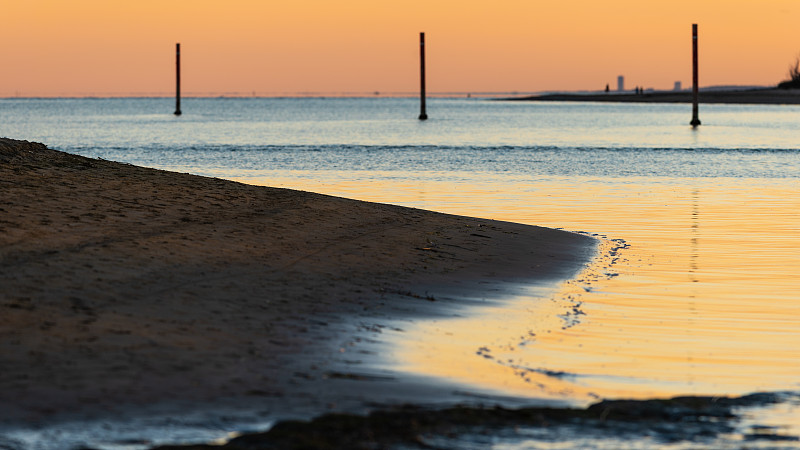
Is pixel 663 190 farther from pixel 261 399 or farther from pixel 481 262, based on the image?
A: pixel 261 399

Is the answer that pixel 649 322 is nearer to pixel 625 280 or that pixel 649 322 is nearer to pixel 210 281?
pixel 625 280

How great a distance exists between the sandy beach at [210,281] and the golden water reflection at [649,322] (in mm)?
544

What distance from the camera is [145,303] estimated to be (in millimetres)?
8609

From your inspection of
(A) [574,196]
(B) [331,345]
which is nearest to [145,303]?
(B) [331,345]

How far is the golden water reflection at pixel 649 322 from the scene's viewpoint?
7391 millimetres

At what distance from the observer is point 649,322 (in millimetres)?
9469

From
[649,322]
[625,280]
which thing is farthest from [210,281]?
[625,280]

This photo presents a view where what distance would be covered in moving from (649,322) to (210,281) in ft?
11.6

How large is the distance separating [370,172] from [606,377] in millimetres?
22734

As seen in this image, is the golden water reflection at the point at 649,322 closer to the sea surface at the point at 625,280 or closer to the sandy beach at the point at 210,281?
the sea surface at the point at 625,280

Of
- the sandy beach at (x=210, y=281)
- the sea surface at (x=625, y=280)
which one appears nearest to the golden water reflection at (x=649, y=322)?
the sea surface at (x=625, y=280)

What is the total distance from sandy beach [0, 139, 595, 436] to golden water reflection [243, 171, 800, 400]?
0.54m

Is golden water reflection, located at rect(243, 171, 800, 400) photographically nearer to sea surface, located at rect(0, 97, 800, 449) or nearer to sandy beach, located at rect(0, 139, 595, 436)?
sea surface, located at rect(0, 97, 800, 449)

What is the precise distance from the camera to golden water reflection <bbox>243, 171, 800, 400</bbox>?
7.39 metres
